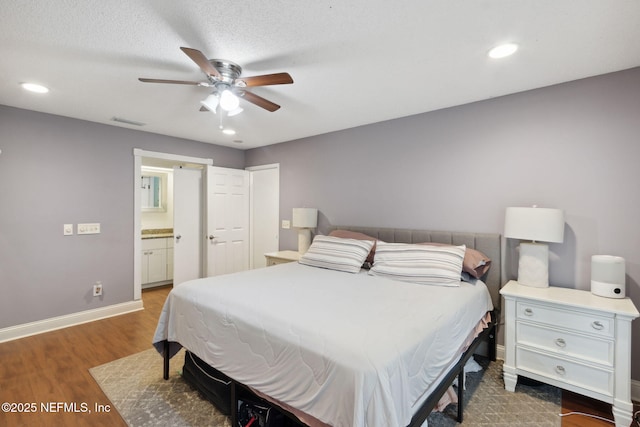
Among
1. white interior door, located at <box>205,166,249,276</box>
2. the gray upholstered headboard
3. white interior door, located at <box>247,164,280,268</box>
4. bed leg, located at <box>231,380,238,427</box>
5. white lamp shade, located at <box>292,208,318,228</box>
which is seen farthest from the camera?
white interior door, located at <box>247,164,280,268</box>

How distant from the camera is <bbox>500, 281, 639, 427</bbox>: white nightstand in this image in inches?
71.3

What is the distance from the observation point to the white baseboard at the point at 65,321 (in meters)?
3.01

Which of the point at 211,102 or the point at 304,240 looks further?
the point at 304,240

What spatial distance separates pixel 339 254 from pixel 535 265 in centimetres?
164

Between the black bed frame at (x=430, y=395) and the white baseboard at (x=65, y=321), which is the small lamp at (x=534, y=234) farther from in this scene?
the white baseboard at (x=65, y=321)

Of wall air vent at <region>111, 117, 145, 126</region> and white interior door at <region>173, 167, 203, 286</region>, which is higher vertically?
wall air vent at <region>111, 117, 145, 126</region>

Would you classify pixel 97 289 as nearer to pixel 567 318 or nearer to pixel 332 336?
pixel 332 336

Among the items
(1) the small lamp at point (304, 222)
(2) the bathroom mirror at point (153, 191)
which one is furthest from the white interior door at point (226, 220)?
(2) the bathroom mirror at point (153, 191)

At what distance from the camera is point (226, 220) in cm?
472

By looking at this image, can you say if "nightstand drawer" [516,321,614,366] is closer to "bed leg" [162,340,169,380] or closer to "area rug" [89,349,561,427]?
"area rug" [89,349,561,427]

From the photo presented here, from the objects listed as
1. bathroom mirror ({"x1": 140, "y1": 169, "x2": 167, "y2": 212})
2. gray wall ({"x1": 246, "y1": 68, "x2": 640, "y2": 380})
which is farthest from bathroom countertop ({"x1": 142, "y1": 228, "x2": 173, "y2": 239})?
gray wall ({"x1": 246, "y1": 68, "x2": 640, "y2": 380})

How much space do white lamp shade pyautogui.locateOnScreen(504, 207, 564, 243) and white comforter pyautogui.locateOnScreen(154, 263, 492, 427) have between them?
0.55 m

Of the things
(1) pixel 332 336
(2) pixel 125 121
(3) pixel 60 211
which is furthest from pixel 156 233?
(1) pixel 332 336

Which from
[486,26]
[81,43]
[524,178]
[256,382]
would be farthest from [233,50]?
[524,178]
